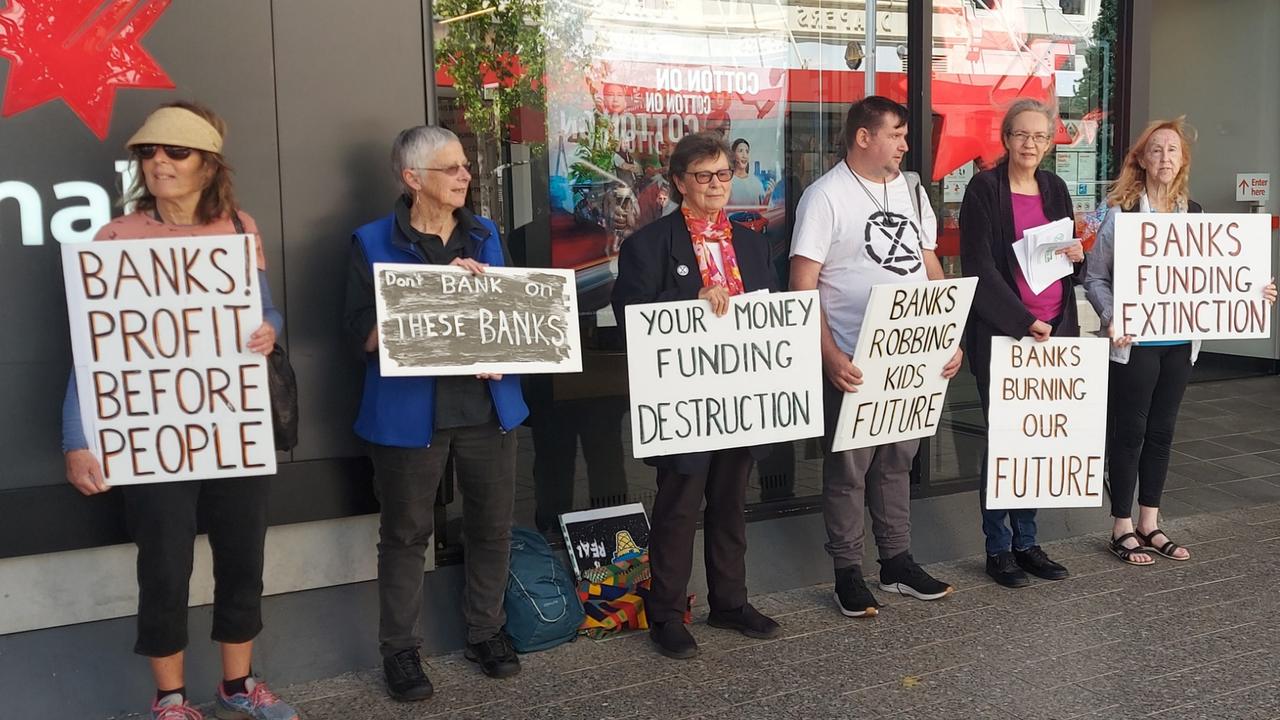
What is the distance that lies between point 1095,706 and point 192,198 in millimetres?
3252

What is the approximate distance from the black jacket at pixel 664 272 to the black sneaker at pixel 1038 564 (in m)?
1.81

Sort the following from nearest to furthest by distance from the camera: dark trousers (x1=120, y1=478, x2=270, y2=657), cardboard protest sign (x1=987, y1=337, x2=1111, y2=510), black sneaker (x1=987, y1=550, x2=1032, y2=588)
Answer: dark trousers (x1=120, y1=478, x2=270, y2=657), cardboard protest sign (x1=987, y1=337, x2=1111, y2=510), black sneaker (x1=987, y1=550, x2=1032, y2=588)

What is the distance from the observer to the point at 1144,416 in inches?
206

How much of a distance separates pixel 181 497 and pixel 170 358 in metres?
0.42

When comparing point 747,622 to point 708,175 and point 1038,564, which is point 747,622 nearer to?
point 1038,564

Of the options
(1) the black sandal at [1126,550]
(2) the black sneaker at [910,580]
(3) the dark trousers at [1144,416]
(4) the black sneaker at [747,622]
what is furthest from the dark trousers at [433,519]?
(1) the black sandal at [1126,550]

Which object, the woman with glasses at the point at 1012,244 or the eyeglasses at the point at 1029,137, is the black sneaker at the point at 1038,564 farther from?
the eyeglasses at the point at 1029,137

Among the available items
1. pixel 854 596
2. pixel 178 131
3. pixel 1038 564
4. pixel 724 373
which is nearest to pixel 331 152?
pixel 178 131

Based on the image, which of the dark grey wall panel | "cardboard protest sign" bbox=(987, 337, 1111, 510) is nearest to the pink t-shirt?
"cardboard protest sign" bbox=(987, 337, 1111, 510)

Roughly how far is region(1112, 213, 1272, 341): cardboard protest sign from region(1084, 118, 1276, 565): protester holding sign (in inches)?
3.7

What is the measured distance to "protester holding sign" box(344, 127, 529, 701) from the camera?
12.3 feet

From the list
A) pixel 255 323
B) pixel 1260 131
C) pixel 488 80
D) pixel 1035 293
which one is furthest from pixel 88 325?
pixel 1260 131

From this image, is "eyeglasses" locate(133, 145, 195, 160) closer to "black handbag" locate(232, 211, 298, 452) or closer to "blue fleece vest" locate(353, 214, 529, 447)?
"black handbag" locate(232, 211, 298, 452)

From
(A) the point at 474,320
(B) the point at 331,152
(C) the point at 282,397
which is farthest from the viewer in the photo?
(B) the point at 331,152
